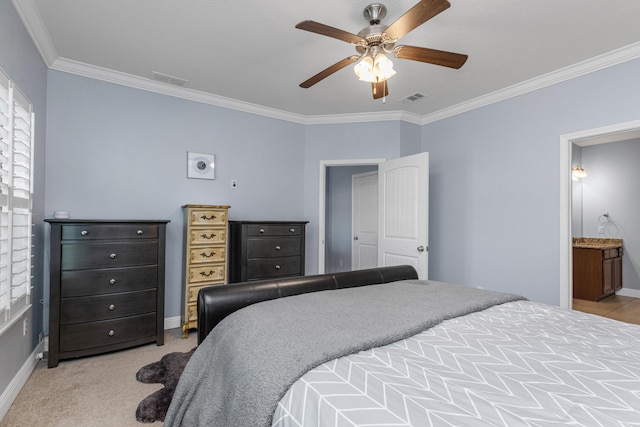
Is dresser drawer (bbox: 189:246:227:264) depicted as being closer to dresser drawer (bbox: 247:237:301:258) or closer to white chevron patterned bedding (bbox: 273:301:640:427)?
dresser drawer (bbox: 247:237:301:258)

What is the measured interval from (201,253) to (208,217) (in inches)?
14.0

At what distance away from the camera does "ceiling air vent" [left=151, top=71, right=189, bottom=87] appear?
10.2 feet

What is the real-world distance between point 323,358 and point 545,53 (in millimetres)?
3107

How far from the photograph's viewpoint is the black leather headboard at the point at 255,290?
1.61 meters

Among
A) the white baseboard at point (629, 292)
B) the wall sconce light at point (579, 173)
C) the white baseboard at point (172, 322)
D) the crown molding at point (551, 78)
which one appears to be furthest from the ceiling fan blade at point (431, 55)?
the white baseboard at point (629, 292)

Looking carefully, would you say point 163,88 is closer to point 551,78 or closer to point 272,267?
point 272,267

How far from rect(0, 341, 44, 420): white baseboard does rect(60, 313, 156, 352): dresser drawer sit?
0.20 metres

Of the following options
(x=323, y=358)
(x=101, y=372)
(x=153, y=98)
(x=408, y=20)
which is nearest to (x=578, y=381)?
(x=323, y=358)

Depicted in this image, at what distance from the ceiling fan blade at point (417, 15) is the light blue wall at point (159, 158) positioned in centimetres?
241

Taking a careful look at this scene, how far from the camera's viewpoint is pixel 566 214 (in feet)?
9.82

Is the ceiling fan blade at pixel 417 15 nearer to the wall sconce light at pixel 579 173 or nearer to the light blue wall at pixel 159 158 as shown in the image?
the light blue wall at pixel 159 158

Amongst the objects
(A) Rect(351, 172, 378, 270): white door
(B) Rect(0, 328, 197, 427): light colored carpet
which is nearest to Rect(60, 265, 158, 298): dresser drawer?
(B) Rect(0, 328, 197, 427): light colored carpet

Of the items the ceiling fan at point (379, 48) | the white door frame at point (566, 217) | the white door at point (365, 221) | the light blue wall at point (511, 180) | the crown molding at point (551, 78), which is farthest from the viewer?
the white door at point (365, 221)

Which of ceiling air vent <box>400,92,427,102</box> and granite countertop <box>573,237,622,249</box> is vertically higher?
ceiling air vent <box>400,92,427,102</box>
